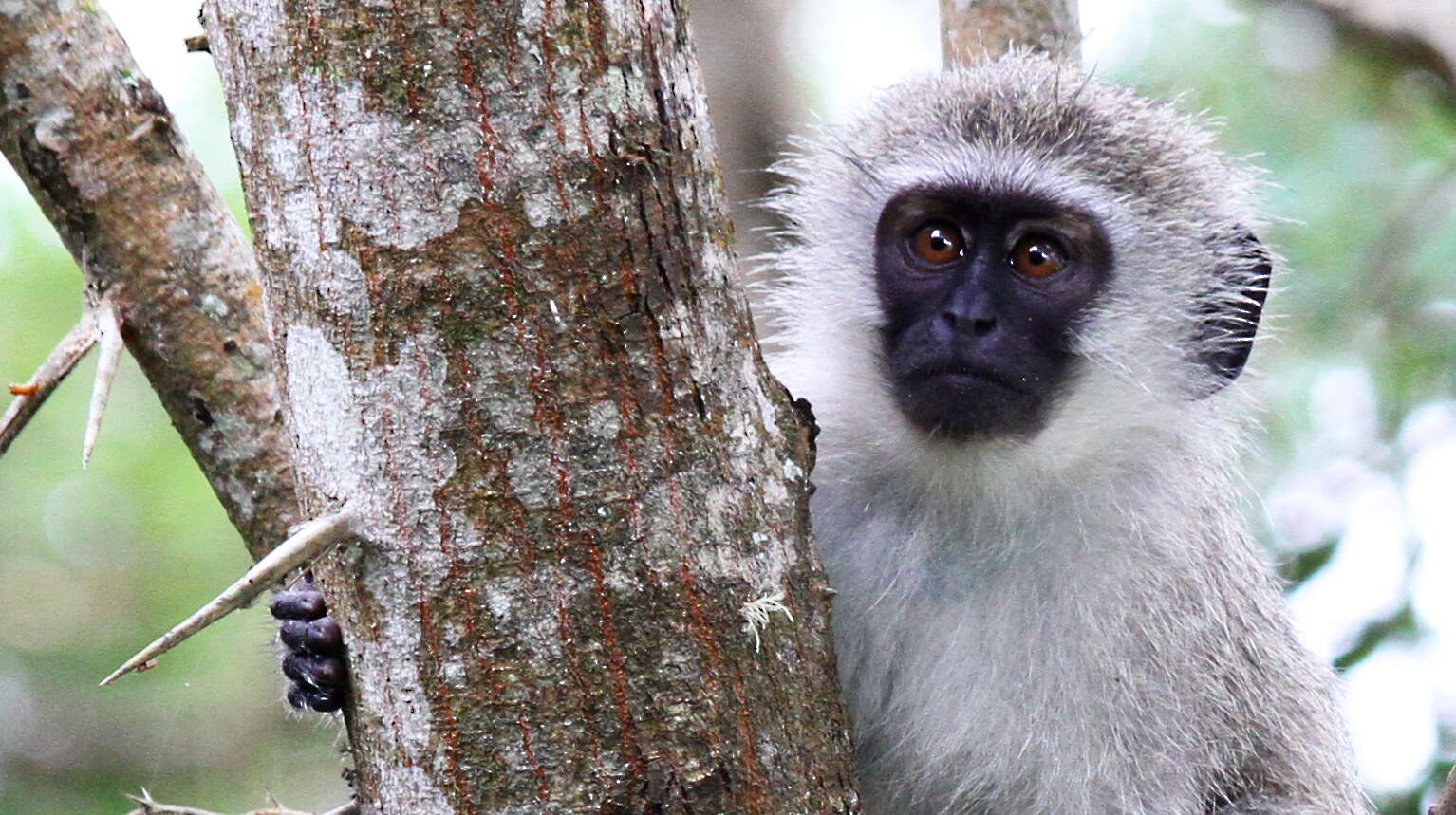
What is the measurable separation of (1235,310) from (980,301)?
3.27 ft

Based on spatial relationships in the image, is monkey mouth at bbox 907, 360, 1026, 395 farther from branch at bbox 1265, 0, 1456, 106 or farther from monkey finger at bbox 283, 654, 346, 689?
branch at bbox 1265, 0, 1456, 106

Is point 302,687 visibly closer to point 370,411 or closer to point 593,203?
point 370,411

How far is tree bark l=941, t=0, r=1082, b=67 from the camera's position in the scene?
5172 mm

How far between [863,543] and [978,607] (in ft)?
1.16

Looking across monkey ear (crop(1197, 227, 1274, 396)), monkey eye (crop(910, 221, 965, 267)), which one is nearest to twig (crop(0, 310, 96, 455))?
monkey eye (crop(910, 221, 965, 267))

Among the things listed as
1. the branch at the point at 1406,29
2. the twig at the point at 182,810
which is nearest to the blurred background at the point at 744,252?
the branch at the point at 1406,29

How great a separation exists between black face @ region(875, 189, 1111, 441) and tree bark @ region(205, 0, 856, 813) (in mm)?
1311

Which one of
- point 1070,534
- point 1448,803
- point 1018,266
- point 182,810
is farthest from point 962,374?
point 182,810

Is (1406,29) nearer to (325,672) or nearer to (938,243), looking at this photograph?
(938,243)

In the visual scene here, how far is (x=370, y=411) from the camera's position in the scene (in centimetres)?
248

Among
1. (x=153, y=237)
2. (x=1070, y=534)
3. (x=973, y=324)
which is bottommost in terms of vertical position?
(x=1070, y=534)

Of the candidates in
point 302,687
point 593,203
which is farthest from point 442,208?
point 302,687

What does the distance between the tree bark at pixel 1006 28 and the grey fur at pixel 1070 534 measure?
0.60 meters

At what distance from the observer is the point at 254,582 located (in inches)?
85.1
